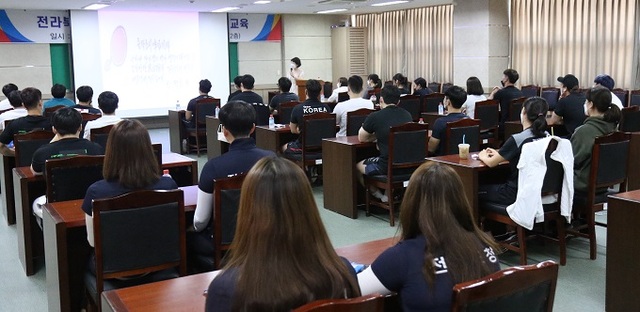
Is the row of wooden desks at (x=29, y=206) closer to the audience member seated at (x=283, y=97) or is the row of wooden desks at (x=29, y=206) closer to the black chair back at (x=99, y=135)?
the black chair back at (x=99, y=135)

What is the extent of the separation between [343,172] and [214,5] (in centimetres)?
716

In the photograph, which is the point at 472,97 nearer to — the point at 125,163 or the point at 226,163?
the point at 226,163

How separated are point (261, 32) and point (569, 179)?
1111 cm

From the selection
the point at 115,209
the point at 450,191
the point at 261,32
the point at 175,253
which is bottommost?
the point at 175,253

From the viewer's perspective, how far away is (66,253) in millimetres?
3262

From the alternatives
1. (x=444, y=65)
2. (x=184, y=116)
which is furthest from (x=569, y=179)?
(x=444, y=65)

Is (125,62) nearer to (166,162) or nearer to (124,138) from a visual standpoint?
(166,162)

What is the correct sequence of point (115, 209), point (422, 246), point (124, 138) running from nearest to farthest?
point (422, 246), point (115, 209), point (124, 138)

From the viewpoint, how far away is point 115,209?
2861mm

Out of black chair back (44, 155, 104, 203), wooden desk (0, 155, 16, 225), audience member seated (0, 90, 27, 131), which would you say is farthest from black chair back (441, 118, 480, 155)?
audience member seated (0, 90, 27, 131)

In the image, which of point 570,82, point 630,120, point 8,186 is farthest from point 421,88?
point 8,186

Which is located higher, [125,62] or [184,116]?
[125,62]

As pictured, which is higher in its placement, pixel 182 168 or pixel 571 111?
pixel 571 111

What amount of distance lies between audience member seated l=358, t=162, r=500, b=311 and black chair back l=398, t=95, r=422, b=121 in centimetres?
656
